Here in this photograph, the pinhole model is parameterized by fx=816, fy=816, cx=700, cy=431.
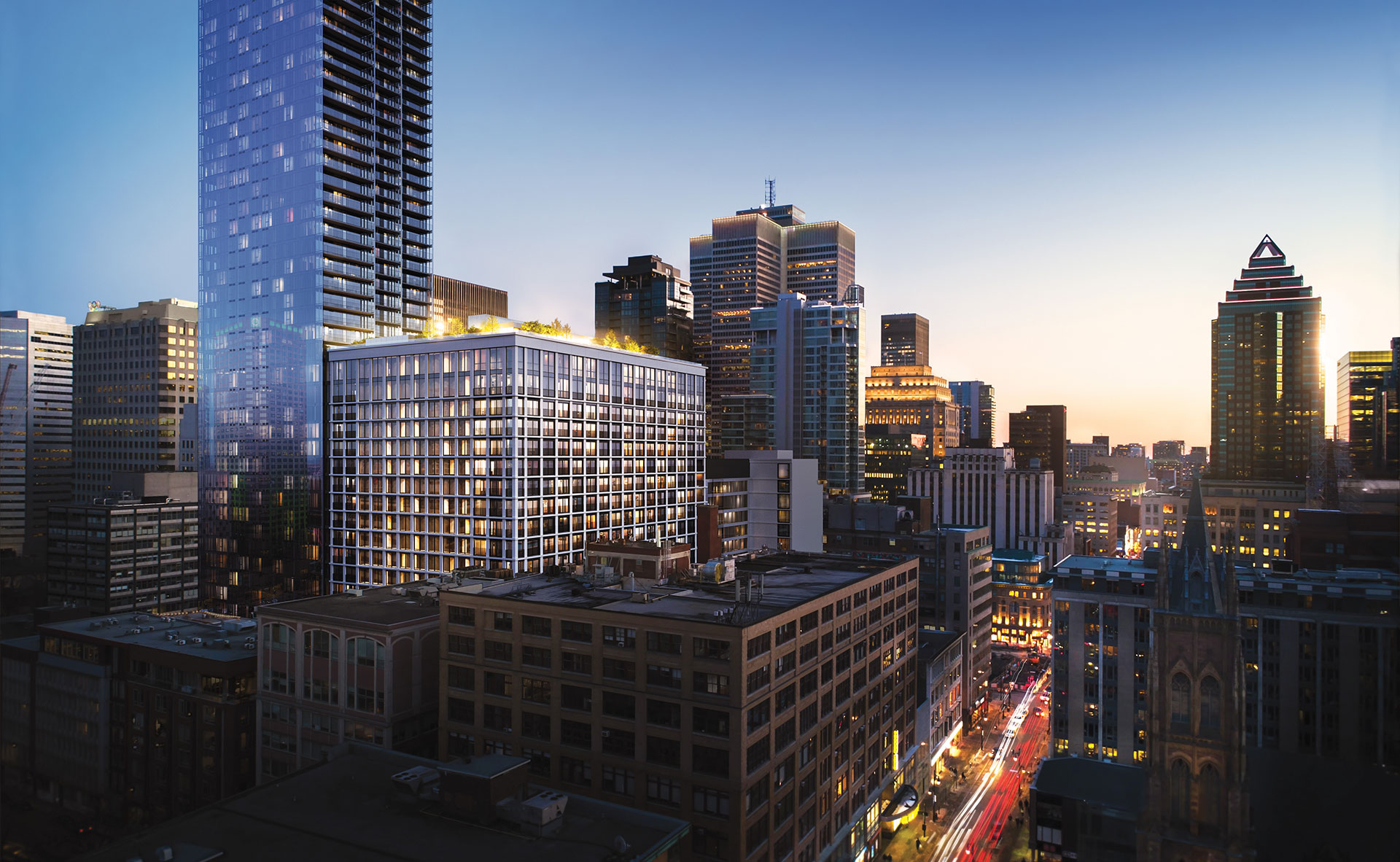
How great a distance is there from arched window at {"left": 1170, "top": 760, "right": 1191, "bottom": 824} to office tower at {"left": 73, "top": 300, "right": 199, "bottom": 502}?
18621 centimetres

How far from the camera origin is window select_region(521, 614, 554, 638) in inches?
1893

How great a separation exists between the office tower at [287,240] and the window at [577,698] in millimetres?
79036

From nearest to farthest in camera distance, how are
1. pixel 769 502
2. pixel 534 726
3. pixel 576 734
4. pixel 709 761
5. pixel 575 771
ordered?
pixel 709 761, pixel 575 771, pixel 576 734, pixel 534 726, pixel 769 502

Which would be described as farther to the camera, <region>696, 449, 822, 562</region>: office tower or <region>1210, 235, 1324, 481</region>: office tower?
<region>1210, 235, 1324, 481</region>: office tower

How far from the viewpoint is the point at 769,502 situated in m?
136

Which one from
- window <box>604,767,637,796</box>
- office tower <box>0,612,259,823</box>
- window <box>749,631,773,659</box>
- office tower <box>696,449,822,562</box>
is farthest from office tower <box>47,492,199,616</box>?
window <box>749,631,773,659</box>

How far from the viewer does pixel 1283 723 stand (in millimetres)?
75125

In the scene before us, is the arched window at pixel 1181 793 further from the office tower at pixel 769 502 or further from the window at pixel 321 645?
the office tower at pixel 769 502

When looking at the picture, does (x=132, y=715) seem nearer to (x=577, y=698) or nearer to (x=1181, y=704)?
(x=577, y=698)

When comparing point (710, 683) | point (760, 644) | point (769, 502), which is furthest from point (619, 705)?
point (769, 502)

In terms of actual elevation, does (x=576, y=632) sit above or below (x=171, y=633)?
above

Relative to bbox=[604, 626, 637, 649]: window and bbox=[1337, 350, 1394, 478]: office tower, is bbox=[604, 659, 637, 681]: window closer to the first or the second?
bbox=[604, 626, 637, 649]: window

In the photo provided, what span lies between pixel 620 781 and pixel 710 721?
21.4ft

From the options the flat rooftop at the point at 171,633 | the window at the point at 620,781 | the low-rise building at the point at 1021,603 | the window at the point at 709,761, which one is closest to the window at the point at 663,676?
the window at the point at 709,761
